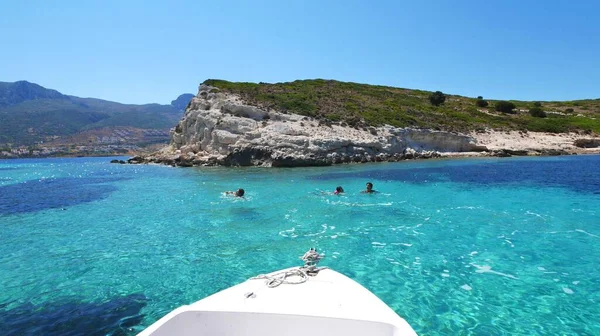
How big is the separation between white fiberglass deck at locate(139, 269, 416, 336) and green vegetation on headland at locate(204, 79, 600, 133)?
51335mm

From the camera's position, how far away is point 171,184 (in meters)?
32.1

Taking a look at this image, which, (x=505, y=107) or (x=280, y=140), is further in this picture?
(x=505, y=107)

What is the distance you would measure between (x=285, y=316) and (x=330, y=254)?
6.48 m

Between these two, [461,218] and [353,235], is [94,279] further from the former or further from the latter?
[461,218]

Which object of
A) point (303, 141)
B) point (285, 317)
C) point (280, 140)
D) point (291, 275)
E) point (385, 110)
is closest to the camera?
point (285, 317)

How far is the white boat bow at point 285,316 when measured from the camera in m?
4.62

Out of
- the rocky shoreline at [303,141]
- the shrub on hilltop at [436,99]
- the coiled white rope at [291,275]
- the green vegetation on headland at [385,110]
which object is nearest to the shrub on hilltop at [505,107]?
the green vegetation on headland at [385,110]

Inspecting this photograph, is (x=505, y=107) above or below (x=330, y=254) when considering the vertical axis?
above

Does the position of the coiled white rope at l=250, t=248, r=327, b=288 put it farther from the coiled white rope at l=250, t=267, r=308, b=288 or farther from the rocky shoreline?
the rocky shoreline

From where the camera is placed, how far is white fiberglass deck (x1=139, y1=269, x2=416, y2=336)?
182 inches

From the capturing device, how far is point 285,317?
4.89 meters

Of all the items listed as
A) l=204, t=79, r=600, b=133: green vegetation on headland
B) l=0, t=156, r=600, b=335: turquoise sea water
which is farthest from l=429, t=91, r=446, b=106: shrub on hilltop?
l=0, t=156, r=600, b=335: turquoise sea water

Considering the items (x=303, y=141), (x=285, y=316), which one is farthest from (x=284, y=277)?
(x=303, y=141)

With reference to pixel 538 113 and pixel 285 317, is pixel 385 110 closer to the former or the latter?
pixel 538 113
